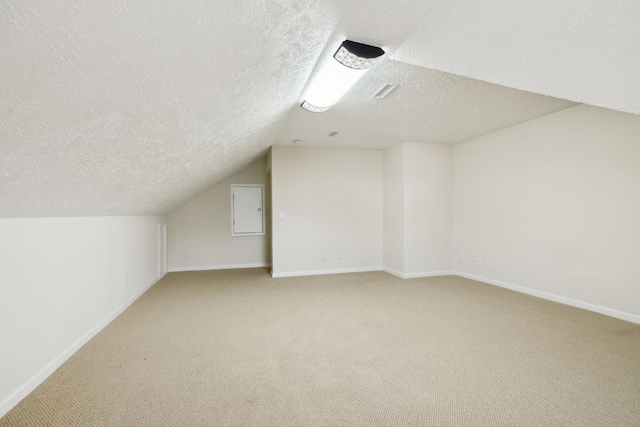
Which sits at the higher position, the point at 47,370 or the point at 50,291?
the point at 50,291

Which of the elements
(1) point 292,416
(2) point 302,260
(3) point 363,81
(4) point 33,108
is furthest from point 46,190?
(2) point 302,260

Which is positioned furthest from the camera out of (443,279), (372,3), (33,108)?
(443,279)

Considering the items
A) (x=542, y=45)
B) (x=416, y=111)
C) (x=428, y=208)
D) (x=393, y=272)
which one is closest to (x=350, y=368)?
(x=542, y=45)

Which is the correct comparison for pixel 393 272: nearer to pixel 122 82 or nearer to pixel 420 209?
pixel 420 209

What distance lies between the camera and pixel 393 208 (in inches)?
198

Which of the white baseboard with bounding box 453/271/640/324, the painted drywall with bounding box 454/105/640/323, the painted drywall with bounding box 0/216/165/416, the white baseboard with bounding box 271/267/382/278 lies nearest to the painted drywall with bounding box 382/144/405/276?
the white baseboard with bounding box 271/267/382/278

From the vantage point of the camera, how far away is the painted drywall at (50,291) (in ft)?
5.13

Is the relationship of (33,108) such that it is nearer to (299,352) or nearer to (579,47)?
(299,352)

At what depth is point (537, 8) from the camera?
1.25 m

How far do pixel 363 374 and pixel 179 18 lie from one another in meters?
2.09

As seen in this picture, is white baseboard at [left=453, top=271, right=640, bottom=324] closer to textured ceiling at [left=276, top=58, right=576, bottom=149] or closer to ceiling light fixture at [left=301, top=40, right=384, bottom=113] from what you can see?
textured ceiling at [left=276, top=58, right=576, bottom=149]

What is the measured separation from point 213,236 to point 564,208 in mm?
5633

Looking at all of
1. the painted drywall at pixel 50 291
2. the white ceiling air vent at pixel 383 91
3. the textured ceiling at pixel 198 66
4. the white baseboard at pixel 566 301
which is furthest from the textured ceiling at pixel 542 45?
the painted drywall at pixel 50 291

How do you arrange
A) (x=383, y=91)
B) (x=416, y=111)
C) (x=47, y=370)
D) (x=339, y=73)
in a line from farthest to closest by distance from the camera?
(x=416, y=111) → (x=383, y=91) → (x=339, y=73) → (x=47, y=370)
